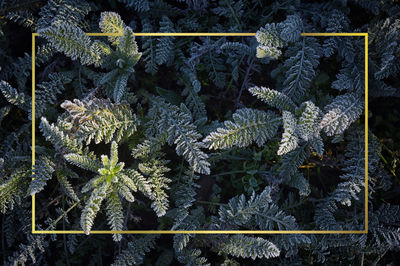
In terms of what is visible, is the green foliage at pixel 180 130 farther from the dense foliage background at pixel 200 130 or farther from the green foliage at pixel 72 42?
the green foliage at pixel 72 42

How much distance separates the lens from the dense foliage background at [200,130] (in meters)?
2.84

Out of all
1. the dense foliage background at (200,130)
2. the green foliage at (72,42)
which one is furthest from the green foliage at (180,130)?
the green foliage at (72,42)

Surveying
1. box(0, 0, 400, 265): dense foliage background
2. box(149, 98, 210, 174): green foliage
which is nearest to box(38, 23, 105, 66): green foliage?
box(0, 0, 400, 265): dense foliage background

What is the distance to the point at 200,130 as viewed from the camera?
3.07 meters

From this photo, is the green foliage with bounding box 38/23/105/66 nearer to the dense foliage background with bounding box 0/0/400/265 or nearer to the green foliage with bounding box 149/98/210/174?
Answer: the dense foliage background with bounding box 0/0/400/265

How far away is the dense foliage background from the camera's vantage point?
284 centimetres

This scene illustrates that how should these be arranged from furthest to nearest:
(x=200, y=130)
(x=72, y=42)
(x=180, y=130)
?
(x=200, y=130), (x=180, y=130), (x=72, y=42)

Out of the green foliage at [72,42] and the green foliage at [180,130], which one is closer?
the green foliage at [72,42]

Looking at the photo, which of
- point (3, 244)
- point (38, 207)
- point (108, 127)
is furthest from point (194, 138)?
point (3, 244)

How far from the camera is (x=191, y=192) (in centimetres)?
304

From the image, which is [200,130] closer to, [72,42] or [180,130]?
[180,130]

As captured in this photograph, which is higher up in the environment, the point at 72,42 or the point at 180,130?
the point at 72,42

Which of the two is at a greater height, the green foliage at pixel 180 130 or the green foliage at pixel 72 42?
the green foliage at pixel 72 42

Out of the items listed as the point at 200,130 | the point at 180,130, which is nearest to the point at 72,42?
the point at 180,130
